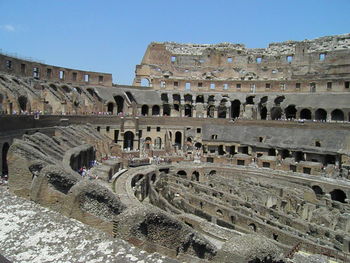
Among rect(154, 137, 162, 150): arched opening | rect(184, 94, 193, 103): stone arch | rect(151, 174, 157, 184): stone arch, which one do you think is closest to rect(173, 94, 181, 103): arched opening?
rect(184, 94, 193, 103): stone arch

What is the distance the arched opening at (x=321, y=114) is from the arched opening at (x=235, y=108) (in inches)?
466

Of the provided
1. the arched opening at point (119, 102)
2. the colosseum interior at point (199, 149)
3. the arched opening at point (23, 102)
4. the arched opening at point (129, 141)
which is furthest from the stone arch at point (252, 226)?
the arched opening at point (119, 102)

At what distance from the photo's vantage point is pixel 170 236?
6926 millimetres

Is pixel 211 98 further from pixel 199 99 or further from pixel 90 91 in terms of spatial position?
pixel 90 91

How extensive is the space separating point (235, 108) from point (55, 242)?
161ft

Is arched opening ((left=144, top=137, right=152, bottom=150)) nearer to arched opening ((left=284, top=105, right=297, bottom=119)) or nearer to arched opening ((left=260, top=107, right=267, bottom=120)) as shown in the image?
arched opening ((left=260, top=107, right=267, bottom=120))

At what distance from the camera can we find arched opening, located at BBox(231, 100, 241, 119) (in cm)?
5112

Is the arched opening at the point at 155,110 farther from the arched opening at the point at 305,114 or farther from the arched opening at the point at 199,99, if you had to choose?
the arched opening at the point at 305,114

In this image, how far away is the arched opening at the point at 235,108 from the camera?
168ft

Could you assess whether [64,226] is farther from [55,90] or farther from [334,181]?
[55,90]

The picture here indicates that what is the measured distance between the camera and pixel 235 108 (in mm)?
51906

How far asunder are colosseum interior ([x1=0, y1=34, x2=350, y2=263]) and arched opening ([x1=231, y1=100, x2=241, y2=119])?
1.16 feet

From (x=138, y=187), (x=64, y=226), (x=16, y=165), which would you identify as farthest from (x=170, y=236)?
(x=138, y=187)

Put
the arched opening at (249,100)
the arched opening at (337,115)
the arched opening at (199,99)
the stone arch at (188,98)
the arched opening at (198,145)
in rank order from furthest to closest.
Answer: the arched opening at (199,99)
the stone arch at (188,98)
the arched opening at (249,100)
the arched opening at (198,145)
the arched opening at (337,115)
